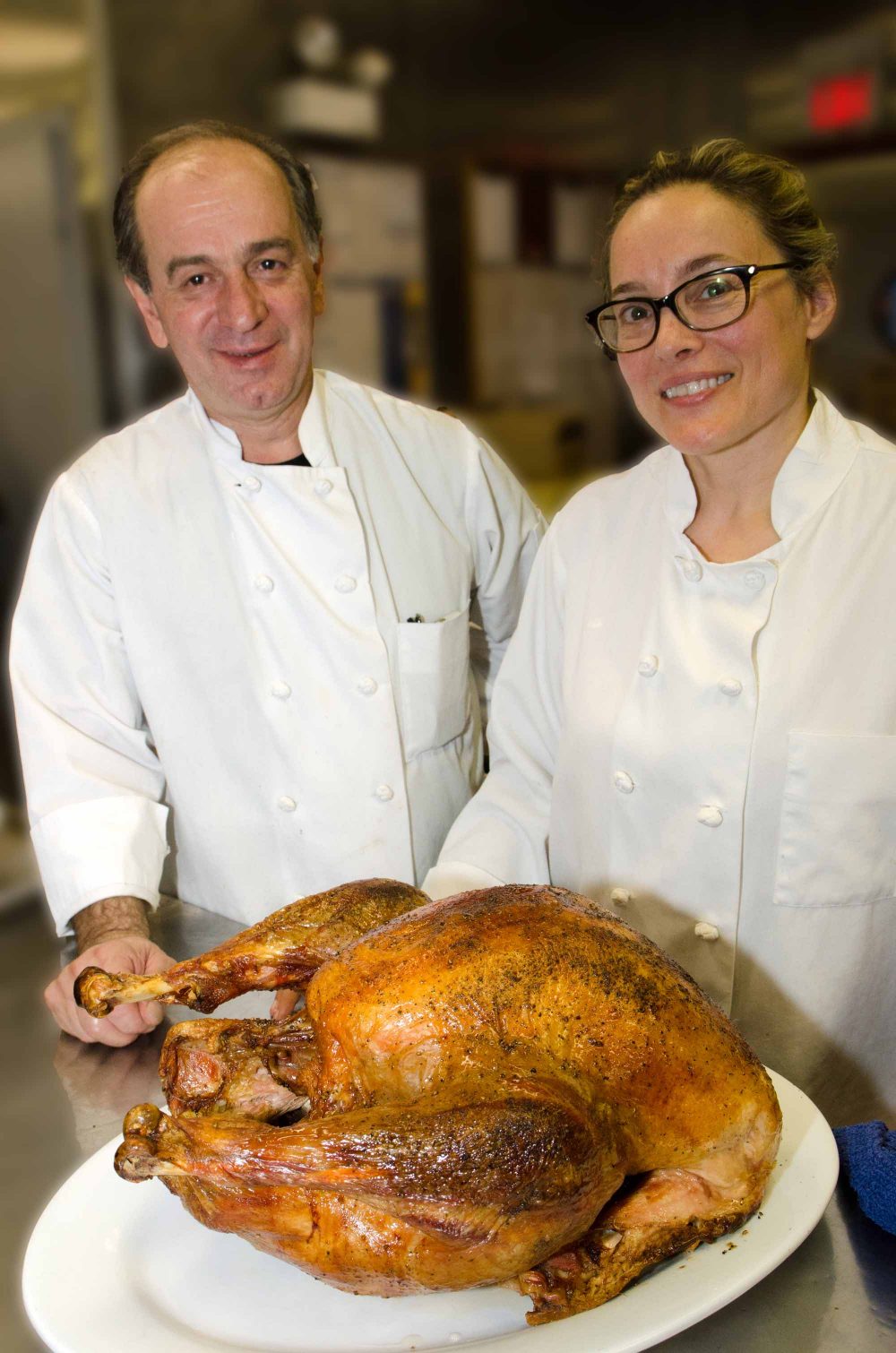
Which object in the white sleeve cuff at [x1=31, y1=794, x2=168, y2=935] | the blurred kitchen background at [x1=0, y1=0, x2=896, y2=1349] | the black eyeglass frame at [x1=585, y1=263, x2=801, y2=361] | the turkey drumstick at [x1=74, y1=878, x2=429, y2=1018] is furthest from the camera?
the blurred kitchen background at [x1=0, y1=0, x2=896, y2=1349]

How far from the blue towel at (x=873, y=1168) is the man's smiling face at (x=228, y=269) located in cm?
128

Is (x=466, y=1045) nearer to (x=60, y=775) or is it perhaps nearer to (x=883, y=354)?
(x=60, y=775)

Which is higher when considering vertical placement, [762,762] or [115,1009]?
[762,762]

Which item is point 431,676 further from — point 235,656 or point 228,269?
point 228,269

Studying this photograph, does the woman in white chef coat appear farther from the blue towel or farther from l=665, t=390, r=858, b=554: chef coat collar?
the blue towel

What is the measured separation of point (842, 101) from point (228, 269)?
2770 mm

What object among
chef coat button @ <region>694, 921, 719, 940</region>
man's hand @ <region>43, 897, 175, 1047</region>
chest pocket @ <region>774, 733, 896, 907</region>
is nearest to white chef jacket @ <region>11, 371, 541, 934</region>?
man's hand @ <region>43, 897, 175, 1047</region>

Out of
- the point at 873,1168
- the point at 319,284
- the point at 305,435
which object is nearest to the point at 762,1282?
the point at 873,1168

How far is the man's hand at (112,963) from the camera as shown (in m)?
1.34

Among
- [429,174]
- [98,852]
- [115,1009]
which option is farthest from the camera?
[429,174]

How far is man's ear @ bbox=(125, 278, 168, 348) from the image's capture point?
1.84 metres

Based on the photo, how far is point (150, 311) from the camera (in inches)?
72.9

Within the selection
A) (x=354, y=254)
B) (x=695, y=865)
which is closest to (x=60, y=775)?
(x=695, y=865)

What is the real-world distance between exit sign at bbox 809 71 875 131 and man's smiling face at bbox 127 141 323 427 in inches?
101
